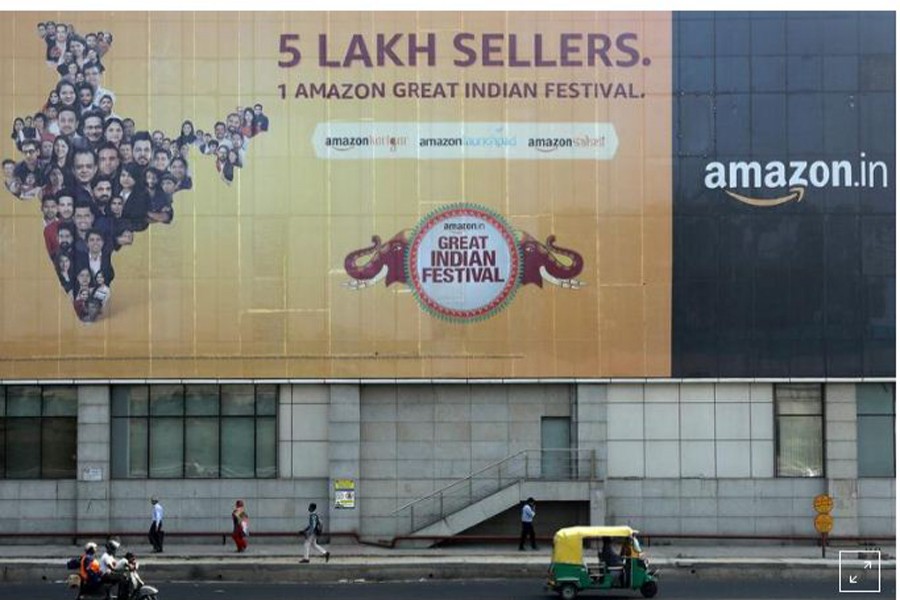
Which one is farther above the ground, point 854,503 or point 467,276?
point 467,276

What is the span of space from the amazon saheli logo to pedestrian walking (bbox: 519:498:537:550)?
1039 centimetres

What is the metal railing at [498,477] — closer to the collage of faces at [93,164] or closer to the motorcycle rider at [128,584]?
the collage of faces at [93,164]

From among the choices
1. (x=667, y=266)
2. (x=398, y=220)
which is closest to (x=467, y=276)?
(x=398, y=220)

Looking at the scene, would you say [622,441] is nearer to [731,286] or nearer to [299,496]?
[731,286]

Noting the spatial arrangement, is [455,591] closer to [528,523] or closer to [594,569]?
[594,569]

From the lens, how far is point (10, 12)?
4888 centimetres

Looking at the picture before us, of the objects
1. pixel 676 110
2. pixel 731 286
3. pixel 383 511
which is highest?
pixel 676 110

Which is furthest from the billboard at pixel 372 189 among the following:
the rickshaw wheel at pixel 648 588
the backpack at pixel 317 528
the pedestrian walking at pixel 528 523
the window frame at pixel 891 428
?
the rickshaw wheel at pixel 648 588

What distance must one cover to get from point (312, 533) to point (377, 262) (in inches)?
321

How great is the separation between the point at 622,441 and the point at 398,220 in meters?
8.97

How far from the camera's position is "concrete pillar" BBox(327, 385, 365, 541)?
49.0 metres

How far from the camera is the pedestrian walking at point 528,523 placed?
47.5 meters

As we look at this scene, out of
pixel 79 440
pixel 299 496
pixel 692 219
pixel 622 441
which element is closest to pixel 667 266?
pixel 692 219

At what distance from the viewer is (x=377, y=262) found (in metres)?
49.3
